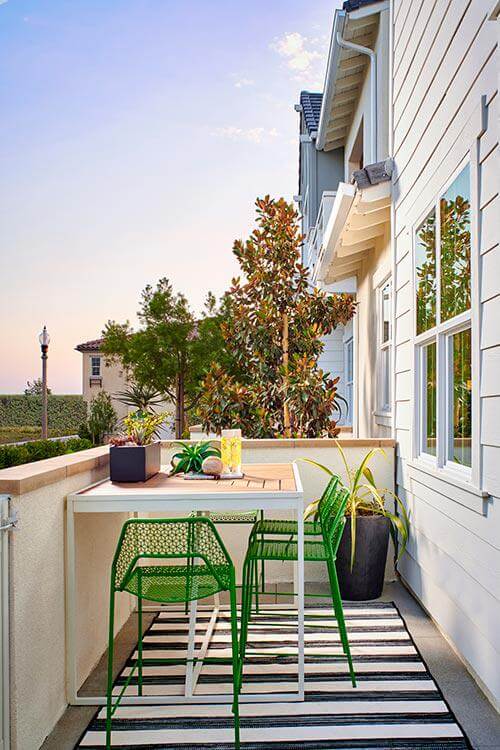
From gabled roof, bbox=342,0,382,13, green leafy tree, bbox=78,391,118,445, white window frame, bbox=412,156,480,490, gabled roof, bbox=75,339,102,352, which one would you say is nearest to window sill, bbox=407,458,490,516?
white window frame, bbox=412,156,480,490

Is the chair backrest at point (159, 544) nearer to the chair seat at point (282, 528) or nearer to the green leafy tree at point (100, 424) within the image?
the chair seat at point (282, 528)

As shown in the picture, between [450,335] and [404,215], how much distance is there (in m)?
1.41

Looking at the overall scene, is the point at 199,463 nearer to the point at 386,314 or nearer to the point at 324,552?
the point at 324,552

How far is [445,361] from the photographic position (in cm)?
393

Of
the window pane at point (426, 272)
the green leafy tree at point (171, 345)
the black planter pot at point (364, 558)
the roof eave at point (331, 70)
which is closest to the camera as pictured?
the window pane at point (426, 272)

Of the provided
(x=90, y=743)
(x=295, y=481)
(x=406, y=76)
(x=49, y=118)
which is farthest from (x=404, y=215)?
(x=49, y=118)

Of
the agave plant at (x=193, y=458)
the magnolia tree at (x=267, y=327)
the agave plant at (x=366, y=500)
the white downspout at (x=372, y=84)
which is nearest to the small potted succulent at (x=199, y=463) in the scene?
the agave plant at (x=193, y=458)

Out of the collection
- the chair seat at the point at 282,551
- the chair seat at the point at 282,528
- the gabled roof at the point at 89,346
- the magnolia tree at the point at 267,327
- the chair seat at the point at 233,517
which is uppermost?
the gabled roof at the point at 89,346

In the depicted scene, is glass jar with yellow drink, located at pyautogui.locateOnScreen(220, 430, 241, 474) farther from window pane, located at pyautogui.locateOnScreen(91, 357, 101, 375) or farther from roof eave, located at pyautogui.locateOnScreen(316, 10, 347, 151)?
window pane, located at pyautogui.locateOnScreen(91, 357, 101, 375)

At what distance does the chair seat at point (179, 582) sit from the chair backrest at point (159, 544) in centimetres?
3

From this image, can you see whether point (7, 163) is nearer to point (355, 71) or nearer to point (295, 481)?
point (355, 71)

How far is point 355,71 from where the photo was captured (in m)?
7.81

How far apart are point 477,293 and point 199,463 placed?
1574 millimetres

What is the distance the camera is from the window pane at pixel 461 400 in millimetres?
3436
